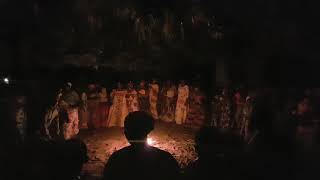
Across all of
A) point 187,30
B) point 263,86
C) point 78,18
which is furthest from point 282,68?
point 78,18

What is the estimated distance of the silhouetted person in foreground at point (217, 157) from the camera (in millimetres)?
4031

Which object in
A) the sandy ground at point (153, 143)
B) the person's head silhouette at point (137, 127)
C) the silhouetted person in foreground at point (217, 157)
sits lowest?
the sandy ground at point (153, 143)

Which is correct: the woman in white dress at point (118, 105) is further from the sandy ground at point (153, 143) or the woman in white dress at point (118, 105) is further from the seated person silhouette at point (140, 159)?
the seated person silhouette at point (140, 159)

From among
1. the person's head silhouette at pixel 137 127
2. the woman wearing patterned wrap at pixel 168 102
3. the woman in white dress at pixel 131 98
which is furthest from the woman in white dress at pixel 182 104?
the person's head silhouette at pixel 137 127

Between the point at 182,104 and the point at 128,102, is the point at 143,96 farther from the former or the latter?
the point at 182,104

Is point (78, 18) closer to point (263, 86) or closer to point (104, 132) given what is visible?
point (263, 86)

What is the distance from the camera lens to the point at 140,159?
4.00m

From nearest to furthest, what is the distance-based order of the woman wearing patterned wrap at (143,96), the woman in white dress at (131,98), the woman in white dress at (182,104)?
the woman in white dress at (131,98) → the woman in white dress at (182,104) → the woman wearing patterned wrap at (143,96)

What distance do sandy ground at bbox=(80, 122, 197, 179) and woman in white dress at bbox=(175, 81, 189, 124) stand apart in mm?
386

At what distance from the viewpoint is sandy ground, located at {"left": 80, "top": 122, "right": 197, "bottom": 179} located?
1096 cm

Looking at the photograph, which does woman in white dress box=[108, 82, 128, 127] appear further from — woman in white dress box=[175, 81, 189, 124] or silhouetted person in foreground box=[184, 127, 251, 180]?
silhouetted person in foreground box=[184, 127, 251, 180]

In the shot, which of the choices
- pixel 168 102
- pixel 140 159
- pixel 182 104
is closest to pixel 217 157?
pixel 140 159

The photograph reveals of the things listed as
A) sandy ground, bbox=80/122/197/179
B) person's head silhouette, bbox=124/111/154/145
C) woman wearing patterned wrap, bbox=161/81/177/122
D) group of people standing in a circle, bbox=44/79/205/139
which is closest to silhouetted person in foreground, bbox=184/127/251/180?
person's head silhouette, bbox=124/111/154/145

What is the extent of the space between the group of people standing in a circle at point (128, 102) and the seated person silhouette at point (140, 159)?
426 inches
